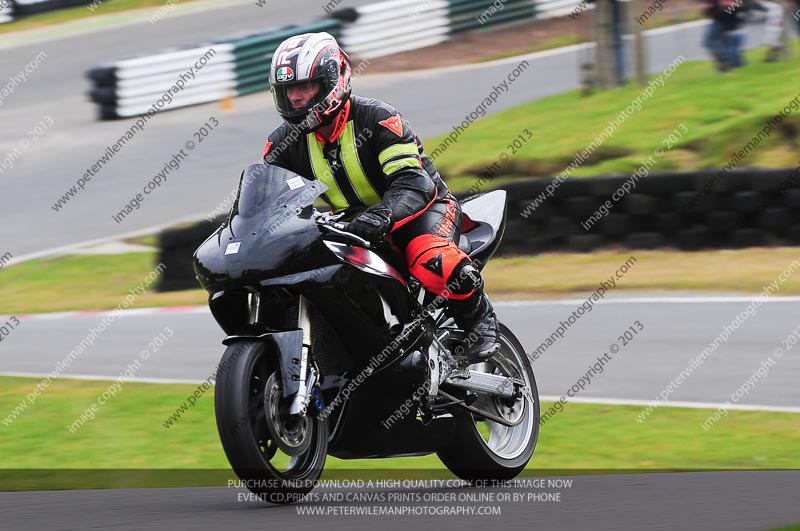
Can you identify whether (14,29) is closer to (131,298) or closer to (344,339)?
(131,298)

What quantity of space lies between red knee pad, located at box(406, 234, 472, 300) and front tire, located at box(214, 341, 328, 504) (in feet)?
2.81

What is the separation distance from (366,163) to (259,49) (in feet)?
51.4

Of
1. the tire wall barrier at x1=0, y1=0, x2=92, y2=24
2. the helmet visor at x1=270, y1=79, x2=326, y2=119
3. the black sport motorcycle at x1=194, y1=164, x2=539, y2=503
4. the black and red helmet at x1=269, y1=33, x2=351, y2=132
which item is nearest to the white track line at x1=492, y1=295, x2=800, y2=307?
the black sport motorcycle at x1=194, y1=164, x2=539, y2=503

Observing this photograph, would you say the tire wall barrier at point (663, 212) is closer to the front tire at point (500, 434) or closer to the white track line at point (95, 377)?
the white track line at point (95, 377)

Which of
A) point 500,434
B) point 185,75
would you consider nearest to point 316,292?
point 500,434

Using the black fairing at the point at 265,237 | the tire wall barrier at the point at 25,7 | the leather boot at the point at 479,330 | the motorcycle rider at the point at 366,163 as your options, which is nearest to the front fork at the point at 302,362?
the black fairing at the point at 265,237

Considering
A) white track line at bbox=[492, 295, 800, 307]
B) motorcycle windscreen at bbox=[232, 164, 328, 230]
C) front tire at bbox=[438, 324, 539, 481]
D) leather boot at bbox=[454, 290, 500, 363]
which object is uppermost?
motorcycle windscreen at bbox=[232, 164, 328, 230]

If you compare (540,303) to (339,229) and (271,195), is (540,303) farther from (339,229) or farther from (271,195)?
(271,195)

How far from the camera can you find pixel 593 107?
633 inches

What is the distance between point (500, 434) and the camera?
6.66 metres

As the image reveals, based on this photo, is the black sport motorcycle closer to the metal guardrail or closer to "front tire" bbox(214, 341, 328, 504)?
"front tire" bbox(214, 341, 328, 504)

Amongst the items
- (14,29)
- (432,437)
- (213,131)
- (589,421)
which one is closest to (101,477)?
(432,437)

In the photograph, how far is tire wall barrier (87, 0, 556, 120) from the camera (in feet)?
66.7

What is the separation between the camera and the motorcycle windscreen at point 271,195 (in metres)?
5.31
